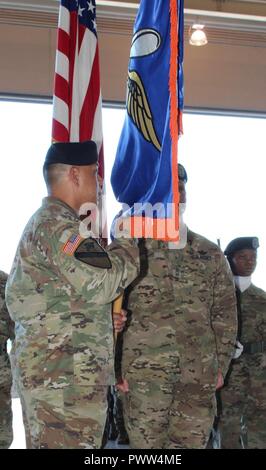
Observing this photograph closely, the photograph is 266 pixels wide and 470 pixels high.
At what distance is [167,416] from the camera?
352 cm

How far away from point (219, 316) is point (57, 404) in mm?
1443

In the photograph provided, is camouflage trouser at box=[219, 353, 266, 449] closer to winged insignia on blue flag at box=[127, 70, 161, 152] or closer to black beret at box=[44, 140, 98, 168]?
winged insignia on blue flag at box=[127, 70, 161, 152]

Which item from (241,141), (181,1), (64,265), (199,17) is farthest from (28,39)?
(64,265)

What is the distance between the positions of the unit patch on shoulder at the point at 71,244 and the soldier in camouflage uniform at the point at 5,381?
193 cm

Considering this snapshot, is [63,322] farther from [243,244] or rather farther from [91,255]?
[243,244]

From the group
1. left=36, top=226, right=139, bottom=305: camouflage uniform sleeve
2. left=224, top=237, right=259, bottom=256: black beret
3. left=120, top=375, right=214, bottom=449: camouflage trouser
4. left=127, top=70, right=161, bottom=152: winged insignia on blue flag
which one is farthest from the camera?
left=224, top=237, right=259, bottom=256: black beret

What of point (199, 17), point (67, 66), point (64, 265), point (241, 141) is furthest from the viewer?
point (241, 141)

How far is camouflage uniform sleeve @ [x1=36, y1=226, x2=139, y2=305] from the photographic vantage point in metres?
2.51

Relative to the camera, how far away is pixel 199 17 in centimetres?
609

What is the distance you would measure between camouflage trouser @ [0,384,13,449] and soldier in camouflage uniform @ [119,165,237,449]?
3.30 ft

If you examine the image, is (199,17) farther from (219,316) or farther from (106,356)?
(106,356)

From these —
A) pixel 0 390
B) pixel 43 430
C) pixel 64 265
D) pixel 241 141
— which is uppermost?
pixel 241 141

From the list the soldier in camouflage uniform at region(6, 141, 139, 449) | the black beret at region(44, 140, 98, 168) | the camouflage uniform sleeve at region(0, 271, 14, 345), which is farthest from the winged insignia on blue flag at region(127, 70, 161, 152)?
the camouflage uniform sleeve at region(0, 271, 14, 345)

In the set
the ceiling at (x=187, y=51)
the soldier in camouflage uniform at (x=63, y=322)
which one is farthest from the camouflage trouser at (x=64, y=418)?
the ceiling at (x=187, y=51)
